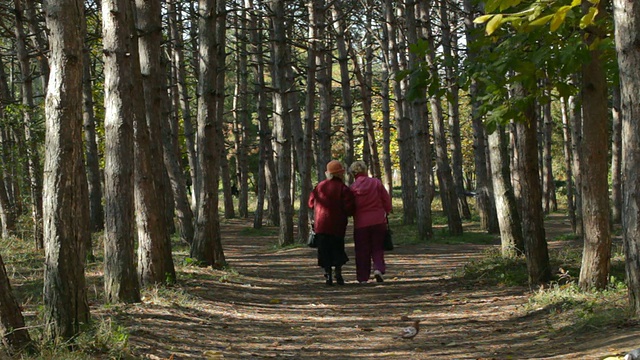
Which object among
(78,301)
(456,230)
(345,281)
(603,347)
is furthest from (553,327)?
(456,230)

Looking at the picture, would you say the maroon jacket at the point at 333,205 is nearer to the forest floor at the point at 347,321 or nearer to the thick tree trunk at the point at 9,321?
the forest floor at the point at 347,321

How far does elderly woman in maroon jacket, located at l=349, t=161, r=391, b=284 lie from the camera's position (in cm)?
1327

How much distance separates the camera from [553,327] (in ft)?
27.9

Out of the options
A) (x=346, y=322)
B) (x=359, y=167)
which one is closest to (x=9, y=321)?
(x=346, y=322)

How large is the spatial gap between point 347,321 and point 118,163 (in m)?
3.44

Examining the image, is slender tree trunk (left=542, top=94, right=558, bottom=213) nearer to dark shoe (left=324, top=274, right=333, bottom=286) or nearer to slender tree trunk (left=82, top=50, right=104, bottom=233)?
slender tree trunk (left=82, top=50, right=104, bottom=233)

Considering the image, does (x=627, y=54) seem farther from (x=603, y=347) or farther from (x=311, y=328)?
(x=311, y=328)

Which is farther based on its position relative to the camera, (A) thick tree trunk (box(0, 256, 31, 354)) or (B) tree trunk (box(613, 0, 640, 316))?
(B) tree trunk (box(613, 0, 640, 316))

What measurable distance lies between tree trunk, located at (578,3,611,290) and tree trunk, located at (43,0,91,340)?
5966 millimetres

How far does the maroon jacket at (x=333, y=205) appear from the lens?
529 inches

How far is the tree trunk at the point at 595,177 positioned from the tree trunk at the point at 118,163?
555cm

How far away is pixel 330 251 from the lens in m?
13.5

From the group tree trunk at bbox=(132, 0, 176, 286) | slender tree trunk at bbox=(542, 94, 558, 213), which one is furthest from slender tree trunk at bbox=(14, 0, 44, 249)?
slender tree trunk at bbox=(542, 94, 558, 213)

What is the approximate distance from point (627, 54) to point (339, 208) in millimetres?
7179
